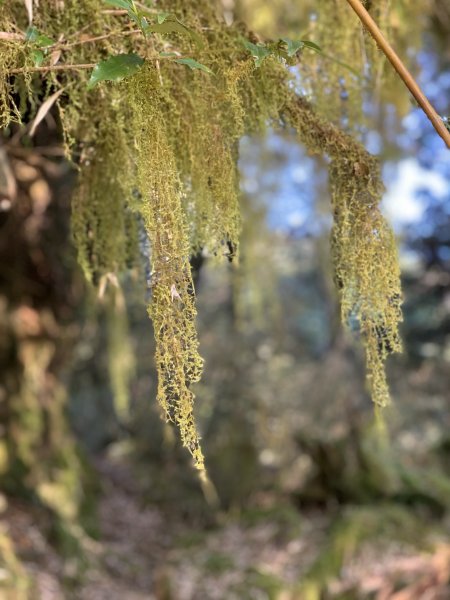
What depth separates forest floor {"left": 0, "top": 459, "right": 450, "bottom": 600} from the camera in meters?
3.35

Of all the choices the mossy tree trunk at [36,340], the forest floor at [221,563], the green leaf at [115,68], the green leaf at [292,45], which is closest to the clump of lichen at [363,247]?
the green leaf at [292,45]

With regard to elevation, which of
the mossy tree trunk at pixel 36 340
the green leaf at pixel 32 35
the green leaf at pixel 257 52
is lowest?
the green leaf at pixel 257 52

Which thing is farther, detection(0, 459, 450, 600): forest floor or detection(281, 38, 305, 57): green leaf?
detection(0, 459, 450, 600): forest floor

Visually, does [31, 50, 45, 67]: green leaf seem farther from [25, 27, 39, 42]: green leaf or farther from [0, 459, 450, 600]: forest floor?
[0, 459, 450, 600]: forest floor

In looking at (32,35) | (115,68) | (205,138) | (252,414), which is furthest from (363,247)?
(252,414)

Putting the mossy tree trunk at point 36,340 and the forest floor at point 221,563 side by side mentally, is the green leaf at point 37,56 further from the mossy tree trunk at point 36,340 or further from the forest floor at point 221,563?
the mossy tree trunk at point 36,340

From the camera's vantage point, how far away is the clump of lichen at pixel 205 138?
3.22ft

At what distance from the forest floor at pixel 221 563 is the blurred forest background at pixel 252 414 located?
2 centimetres

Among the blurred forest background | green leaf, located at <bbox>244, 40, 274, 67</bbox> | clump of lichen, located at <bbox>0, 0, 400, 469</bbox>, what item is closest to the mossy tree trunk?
the blurred forest background

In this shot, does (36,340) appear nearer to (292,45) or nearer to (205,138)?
(205,138)

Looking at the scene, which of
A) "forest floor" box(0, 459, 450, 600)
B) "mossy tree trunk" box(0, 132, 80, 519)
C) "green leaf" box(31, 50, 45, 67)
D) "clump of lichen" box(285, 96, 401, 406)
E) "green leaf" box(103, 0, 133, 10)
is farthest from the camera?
"mossy tree trunk" box(0, 132, 80, 519)

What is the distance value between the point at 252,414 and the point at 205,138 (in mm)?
4801

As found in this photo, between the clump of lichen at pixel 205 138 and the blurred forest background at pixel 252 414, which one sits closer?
the clump of lichen at pixel 205 138

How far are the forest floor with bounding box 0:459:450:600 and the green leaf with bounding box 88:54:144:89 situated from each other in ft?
7.87
